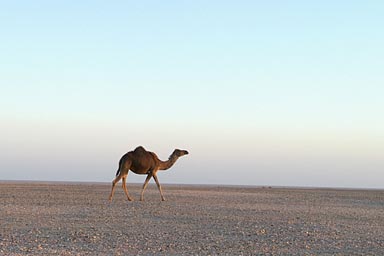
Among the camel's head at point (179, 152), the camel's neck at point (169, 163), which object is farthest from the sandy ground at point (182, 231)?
the camel's head at point (179, 152)

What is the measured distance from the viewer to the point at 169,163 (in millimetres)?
33094

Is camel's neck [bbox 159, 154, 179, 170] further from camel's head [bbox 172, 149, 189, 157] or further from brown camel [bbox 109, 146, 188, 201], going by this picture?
brown camel [bbox 109, 146, 188, 201]

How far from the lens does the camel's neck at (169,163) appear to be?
32.5 metres

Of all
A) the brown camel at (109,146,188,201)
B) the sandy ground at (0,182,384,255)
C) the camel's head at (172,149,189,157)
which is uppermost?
the camel's head at (172,149,189,157)

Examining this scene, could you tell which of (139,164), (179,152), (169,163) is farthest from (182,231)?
(179,152)

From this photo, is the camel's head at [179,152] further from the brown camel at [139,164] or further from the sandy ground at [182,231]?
the sandy ground at [182,231]

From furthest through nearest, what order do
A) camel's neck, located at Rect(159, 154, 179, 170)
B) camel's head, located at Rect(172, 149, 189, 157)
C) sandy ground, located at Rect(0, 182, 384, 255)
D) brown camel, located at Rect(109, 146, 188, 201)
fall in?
1. camel's head, located at Rect(172, 149, 189, 157)
2. camel's neck, located at Rect(159, 154, 179, 170)
3. brown camel, located at Rect(109, 146, 188, 201)
4. sandy ground, located at Rect(0, 182, 384, 255)

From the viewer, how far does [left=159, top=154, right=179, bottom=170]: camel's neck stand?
107 feet

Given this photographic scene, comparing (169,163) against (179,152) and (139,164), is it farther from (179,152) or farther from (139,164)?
(139,164)

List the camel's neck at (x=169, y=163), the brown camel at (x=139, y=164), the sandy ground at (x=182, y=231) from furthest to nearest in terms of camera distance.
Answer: the camel's neck at (x=169, y=163) → the brown camel at (x=139, y=164) → the sandy ground at (x=182, y=231)

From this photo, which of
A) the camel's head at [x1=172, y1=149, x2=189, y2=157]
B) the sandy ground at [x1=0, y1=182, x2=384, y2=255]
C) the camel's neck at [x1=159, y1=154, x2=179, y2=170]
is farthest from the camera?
the camel's head at [x1=172, y1=149, x2=189, y2=157]

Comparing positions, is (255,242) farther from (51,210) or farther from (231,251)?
(51,210)

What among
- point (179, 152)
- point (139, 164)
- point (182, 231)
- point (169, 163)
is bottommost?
point (182, 231)

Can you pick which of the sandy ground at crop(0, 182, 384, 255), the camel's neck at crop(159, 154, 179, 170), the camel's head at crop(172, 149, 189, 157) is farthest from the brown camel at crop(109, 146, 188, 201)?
the sandy ground at crop(0, 182, 384, 255)
